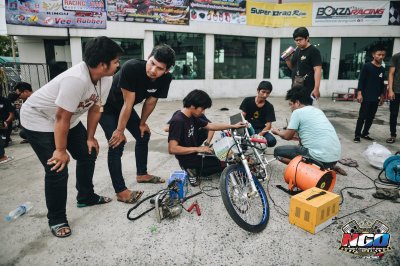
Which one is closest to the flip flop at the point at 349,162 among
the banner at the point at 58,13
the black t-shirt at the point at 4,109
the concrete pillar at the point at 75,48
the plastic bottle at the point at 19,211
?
the plastic bottle at the point at 19,211

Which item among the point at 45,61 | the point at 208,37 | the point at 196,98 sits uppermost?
the point at 208,37

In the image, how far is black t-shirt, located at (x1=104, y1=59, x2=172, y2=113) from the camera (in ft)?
9.39

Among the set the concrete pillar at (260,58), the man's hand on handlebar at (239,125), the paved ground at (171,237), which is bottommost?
the paved ground at (171,237)

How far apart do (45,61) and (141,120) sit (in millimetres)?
10636

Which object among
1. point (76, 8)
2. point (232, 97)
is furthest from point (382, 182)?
point (76, 8)

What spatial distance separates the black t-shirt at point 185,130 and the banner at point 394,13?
1352 centimetres

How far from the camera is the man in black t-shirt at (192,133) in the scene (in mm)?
3281

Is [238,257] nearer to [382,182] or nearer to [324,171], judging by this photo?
[324,171]

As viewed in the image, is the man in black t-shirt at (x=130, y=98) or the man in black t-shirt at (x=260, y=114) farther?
the man in black t-shirt at (x=260, y=114)

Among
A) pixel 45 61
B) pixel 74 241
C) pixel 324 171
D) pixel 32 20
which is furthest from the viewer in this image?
pixel 45 61

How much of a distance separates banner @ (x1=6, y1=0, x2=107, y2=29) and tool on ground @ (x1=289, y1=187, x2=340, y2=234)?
34.9ft

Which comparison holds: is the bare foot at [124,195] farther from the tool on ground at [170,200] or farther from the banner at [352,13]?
the banner at [352,13]

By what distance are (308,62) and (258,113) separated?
1274 millimetres

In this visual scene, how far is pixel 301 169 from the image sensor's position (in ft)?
10.5
